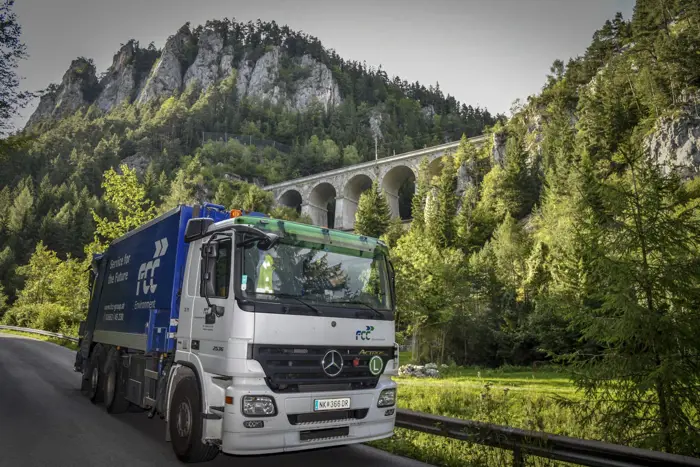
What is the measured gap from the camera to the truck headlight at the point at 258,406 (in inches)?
194

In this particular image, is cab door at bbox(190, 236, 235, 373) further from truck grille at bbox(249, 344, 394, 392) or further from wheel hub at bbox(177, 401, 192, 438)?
wheel hub at bbox(177, 401, 192, 438)

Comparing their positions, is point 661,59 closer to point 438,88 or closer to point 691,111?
point 691,111

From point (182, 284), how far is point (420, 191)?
240 feet

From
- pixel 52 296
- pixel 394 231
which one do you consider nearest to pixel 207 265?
pixel 52 296

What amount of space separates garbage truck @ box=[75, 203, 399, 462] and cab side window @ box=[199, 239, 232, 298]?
0.05 feet

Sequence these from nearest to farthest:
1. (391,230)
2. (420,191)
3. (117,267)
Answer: (117,267)
(391,230)
(420,191)

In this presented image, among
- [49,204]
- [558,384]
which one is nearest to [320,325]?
[558,384]

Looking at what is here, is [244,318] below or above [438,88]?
below

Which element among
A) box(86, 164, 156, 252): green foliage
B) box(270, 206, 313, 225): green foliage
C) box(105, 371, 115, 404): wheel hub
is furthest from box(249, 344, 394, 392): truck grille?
box(270, 206, 313, 225): green foliage

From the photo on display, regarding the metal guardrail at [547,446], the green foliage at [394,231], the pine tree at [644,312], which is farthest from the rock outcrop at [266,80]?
the metal guardrail at [547,446]

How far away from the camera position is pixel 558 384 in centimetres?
2064

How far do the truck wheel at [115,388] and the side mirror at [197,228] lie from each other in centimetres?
405

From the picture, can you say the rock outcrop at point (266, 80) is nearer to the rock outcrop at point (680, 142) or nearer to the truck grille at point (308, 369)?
the rock outcrop at point (680, 142)

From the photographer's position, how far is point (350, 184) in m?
95.4
